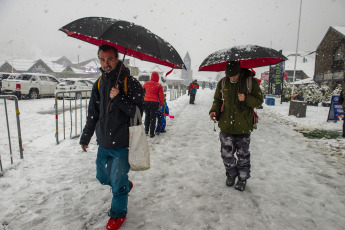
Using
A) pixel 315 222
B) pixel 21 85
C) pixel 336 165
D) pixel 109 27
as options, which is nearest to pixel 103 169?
pixel 109 27

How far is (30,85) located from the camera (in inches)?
590

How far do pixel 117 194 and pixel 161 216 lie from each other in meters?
0.68

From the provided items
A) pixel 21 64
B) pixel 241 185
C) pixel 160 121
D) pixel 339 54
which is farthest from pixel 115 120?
pixel 21 64

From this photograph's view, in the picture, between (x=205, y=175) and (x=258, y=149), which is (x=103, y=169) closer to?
(x=205, y=175)

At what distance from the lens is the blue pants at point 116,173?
2.26 metres

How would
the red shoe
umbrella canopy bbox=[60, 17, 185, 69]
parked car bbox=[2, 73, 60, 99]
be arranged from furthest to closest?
parked car bbox=[2, 73, 60, 99] < the red shoe < umbrella canopy bbox=[60, 17, 185, 69]

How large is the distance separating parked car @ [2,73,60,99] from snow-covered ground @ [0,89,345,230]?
11.1 m

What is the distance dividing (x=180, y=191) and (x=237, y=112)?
1486 millimetres

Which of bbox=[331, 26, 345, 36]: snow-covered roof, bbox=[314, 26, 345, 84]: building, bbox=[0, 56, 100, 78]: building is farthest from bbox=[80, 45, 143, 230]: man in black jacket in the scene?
bbox=[0, 56, 100, 78]: building

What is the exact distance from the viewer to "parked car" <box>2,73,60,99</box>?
46.2ft

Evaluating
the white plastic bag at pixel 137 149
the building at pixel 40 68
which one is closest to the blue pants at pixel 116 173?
the white plastic bag at pixel 137 149

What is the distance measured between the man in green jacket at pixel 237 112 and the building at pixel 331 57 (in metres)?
28.4

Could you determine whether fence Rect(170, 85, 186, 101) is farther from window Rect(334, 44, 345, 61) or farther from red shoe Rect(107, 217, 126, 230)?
window Rect(334, 44, 345, 61)

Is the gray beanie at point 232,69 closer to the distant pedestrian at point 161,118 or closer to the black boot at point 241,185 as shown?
the black boot at point 241,185
